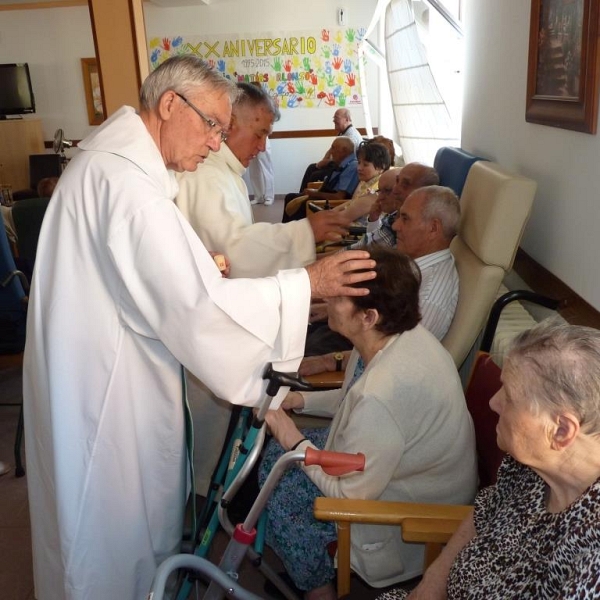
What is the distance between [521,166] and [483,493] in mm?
1589

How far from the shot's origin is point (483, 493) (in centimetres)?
116

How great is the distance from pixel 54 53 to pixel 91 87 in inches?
26.8

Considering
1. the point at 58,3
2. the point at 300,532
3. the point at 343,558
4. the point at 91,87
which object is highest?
the point at 58,3

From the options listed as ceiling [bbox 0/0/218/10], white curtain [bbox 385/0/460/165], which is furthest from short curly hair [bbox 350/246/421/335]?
ceiling [bbox 0/0/218/10]

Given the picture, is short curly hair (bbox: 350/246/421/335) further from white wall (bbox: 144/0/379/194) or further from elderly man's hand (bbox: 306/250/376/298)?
white wall (bbox: 144/0/379/194)

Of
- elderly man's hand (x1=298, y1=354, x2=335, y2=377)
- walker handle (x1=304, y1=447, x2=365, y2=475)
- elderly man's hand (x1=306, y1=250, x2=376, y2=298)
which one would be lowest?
elderly man's hand (x1=298, y1=354, x2=335, y2=377)

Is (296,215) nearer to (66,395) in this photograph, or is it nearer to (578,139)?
(578,139)

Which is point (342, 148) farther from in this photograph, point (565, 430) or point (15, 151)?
point (15, 151)

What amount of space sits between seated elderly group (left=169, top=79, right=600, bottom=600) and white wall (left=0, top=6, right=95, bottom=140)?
7846 mm

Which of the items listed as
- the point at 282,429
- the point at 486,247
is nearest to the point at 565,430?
the point at 282,429

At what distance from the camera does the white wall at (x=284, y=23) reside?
8.33 meters

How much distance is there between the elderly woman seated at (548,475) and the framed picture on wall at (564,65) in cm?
99

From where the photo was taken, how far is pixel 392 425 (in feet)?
4.35

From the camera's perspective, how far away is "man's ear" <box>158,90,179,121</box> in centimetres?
137
